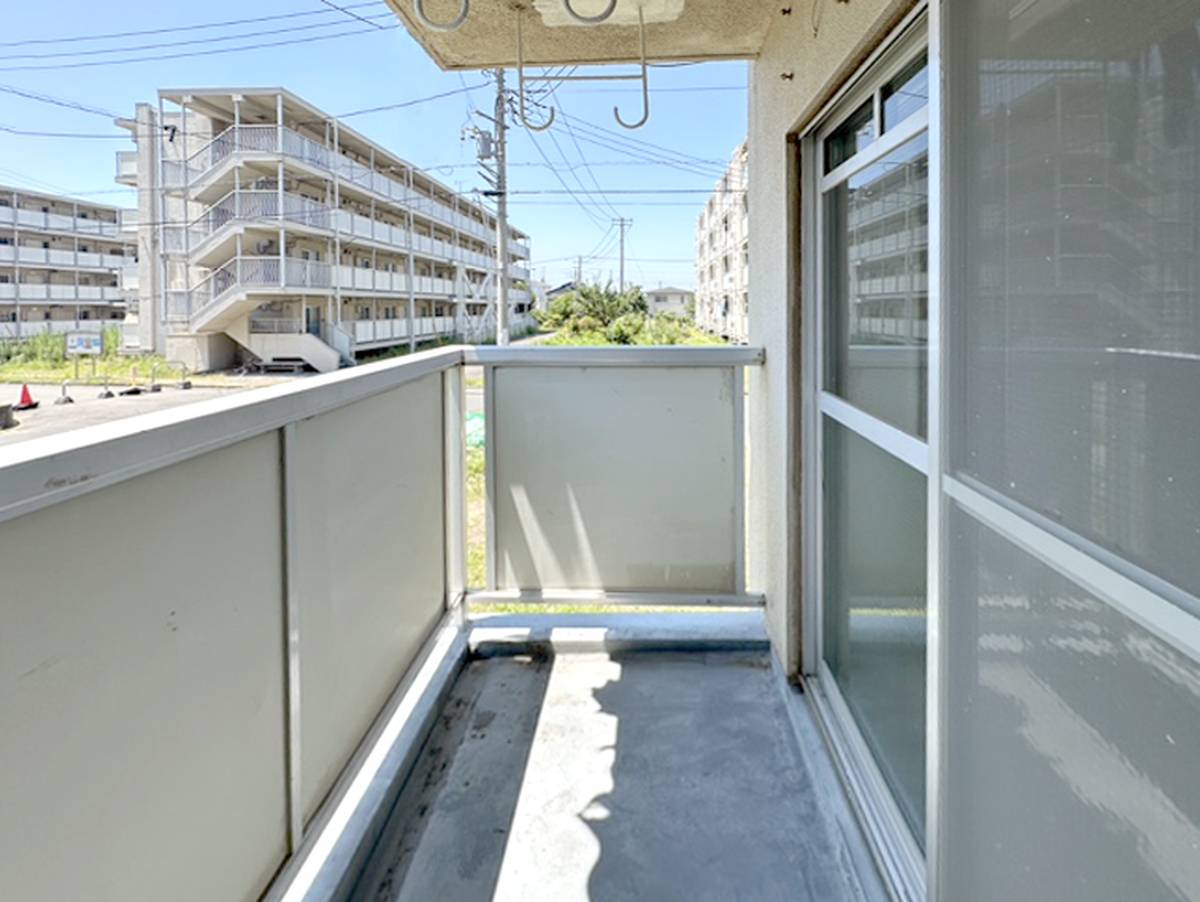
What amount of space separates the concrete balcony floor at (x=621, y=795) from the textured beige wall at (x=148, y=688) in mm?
591

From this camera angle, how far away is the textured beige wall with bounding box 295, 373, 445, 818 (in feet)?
4.44

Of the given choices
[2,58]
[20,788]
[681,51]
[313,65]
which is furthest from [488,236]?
[20,788]

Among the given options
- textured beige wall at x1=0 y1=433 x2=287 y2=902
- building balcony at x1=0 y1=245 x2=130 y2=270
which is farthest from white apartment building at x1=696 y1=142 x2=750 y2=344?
building balcony at x1=0 y1=245 x2=130 y2=270

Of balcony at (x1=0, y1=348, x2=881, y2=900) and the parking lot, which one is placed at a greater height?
the parking lot

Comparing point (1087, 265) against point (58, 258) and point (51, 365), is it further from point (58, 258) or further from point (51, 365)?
point (58, 258)

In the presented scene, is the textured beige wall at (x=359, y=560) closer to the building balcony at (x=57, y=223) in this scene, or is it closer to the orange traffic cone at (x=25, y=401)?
the orange traffic cone at (x=25, y=401)

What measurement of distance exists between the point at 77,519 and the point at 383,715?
3.89 ft

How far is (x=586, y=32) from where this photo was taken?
7.68ft

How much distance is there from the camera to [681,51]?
263 cm

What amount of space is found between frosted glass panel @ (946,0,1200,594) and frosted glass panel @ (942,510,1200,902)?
84 millimetres

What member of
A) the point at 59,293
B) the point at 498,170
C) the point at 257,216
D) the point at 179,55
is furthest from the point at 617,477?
the point at 59,293

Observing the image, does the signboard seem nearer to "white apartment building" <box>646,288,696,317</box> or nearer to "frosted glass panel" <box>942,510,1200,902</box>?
"frosted glass panel" <box>942,510,1200,902</box>

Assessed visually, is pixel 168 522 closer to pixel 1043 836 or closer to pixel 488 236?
pixel 1043 836

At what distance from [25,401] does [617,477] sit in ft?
5.66
